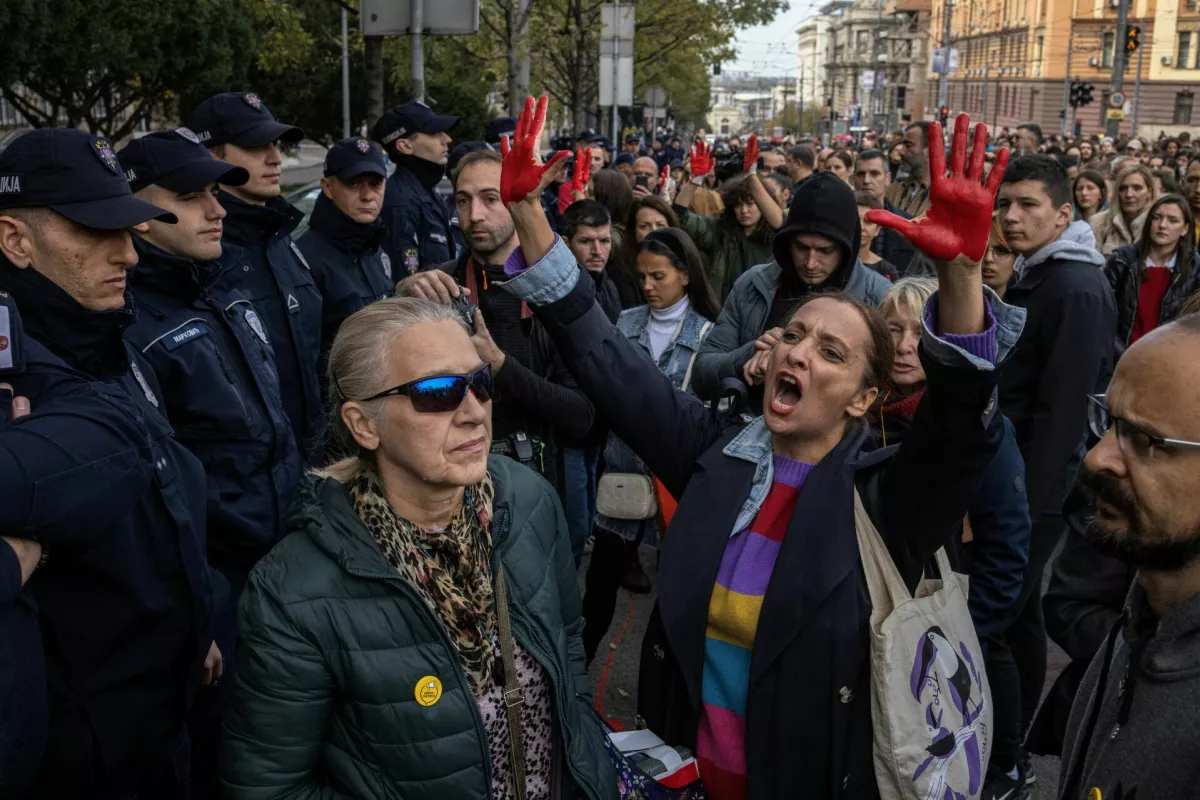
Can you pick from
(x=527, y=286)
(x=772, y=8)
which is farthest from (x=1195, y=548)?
(x=772, y=8)

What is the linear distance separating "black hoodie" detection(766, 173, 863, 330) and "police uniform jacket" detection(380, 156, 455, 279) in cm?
271

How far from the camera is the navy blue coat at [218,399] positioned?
337 centimetres

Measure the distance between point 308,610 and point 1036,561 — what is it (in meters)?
3.22

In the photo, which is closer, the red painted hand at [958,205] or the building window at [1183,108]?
the red painted hand at [958,205]

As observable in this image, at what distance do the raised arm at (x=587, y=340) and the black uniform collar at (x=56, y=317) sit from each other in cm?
99

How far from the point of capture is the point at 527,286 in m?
2.69

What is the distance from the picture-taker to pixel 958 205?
209cm

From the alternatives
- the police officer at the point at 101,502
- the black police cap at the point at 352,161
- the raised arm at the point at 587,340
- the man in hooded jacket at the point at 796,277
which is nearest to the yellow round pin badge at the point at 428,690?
the police officer at the point at 101,502

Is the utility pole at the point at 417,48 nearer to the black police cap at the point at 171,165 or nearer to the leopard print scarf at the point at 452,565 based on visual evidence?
the black police cap at the point at 171,165

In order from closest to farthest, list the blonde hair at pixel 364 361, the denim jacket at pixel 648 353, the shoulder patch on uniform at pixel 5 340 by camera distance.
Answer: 1. the shoulder patch on uniform at pixel 5 340
2. the blonde hair at pixel 364 361
3. the denim jacket at pixel 648 353

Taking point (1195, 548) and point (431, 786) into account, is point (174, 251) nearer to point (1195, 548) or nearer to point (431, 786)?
point (431, 786)

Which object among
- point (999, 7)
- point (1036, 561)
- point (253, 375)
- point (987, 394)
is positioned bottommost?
point (1036, 561)

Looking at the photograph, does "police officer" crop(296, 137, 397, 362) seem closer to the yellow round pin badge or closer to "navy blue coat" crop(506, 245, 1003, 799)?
"navy blue coat" crop(506, 245, 1003, 799)

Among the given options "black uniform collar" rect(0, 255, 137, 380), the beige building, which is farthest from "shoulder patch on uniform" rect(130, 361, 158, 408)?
the beige building
